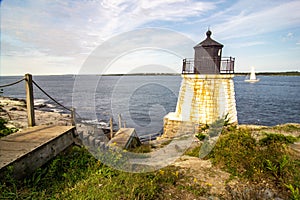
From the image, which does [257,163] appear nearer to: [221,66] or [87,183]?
[87,183]

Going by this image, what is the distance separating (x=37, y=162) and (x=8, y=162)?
0.58 meters

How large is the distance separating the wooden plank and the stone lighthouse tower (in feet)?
30.9

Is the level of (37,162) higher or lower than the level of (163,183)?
higher

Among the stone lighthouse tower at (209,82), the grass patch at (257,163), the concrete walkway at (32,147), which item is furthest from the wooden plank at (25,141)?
the stone lighthouse tower at (209,82)

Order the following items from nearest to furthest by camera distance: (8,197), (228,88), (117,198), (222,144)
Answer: (8,197) < (117,198) < (222,144) < (228,88)

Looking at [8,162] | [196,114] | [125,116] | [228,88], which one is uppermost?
[228,88]

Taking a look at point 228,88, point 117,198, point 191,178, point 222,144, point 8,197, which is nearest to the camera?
point 8,197

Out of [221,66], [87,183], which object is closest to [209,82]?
[221,66]

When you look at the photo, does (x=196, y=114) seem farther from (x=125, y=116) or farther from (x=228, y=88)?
(x=125, y=116)

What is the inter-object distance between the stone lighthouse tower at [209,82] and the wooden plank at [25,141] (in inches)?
371

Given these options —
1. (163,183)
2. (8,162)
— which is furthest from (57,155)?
(163,183)

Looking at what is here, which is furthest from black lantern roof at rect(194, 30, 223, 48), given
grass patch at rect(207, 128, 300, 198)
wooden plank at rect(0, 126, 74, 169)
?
wooden plank at rect(0, 126, 74, 169)

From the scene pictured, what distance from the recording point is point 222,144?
5.20 metres

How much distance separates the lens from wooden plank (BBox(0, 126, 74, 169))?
2859mm
